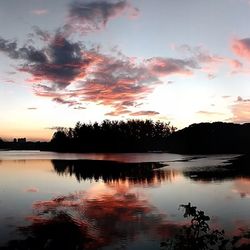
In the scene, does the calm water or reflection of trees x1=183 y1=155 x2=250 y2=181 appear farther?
reflection of trees x1=183 y1=155 x2=250 y2=181

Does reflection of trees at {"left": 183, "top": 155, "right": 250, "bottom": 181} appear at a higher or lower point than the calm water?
higher

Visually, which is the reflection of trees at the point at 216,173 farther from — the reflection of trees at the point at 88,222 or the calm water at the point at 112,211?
the reflection of trees at the point at 88,222

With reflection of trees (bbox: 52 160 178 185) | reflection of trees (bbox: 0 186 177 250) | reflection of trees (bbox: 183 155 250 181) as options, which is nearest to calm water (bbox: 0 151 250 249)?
reflection of trees (bbox: 0 186 177 250)

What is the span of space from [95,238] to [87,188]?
79.0 ft

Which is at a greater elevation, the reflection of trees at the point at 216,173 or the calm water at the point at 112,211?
the reflection of trees at the point at 216,173

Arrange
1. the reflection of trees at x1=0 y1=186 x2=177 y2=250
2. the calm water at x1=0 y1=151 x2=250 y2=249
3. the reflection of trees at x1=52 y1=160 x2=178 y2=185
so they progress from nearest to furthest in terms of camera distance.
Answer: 1. the reflection of trees at x1=0 y1=186 x2=177 y2=250
2. the calm water at x1=0 y1=151 x2=250 y2=249
3. the reflection of trees at x1=52 y1=160 x2=178 y2=185

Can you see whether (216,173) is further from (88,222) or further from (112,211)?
(88,222)

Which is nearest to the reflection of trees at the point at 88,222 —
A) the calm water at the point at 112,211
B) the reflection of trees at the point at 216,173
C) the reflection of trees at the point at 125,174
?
the calm water at the point at 112,211

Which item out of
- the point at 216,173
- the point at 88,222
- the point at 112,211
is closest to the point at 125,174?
the point at 216,173

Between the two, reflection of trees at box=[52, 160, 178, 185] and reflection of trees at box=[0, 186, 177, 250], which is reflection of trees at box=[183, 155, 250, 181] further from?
reflection of trees at box=[0, 186, 177, 250]

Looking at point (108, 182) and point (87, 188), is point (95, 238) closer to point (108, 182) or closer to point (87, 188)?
point (87, 188)

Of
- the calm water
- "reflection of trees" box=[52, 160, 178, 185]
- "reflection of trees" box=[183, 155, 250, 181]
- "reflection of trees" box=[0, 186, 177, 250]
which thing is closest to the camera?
"reflection of trees" box=[0, 186, 177, 250]

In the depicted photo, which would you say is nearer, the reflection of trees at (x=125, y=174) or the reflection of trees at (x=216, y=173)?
the reflection of trees at (x=216, y=173)

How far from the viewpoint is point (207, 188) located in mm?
40469
